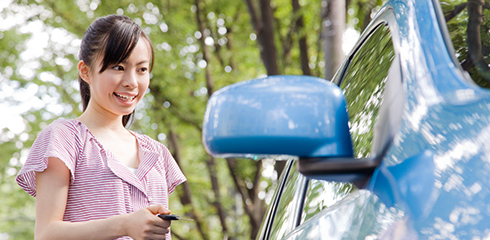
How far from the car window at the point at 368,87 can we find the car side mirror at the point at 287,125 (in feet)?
0.61

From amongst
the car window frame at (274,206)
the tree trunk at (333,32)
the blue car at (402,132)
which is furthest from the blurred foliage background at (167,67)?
the blue car at (402,132)

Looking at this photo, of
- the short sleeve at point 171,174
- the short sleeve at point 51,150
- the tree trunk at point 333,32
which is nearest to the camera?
the short sleeve at point 51,150

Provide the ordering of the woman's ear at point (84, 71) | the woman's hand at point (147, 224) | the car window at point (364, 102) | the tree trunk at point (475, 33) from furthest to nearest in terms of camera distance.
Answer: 1. the woman's ear at point (84, 71)
2. the woman's hand at point (147, 224)
3. the car window at point (364, 102)
4. the tree trunk at point (475, 33)

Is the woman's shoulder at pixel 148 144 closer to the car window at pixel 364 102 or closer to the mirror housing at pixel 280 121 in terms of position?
the car window at pixel 364 102

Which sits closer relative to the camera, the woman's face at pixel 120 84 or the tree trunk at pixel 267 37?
the woman's face at pixel 120 84

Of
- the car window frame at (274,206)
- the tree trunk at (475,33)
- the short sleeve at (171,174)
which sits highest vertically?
the tree trunk at (475,33)

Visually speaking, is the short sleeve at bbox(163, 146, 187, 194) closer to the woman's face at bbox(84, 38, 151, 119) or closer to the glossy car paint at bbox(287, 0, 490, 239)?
the woman's face at bbox(84, 38, 151, 119)

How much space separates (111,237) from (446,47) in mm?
1017

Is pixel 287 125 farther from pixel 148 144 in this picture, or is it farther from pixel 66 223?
pixel 148 144

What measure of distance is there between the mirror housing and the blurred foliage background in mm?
7903

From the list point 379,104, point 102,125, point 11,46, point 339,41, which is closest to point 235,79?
point 11,46

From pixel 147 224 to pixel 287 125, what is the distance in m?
0.70

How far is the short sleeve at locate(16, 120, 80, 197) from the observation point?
5.63ft

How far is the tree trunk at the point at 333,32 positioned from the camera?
5.21 meters
